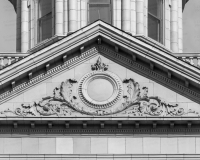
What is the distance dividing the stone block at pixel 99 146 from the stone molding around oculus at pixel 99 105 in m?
1.16

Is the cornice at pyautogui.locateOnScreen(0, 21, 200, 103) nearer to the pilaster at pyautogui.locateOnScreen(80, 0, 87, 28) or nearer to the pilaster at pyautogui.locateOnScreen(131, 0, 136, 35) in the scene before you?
the pilaster at pyautogui.locateOnScreen(131, 0, 136, 35)

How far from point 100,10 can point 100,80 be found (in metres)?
12.6

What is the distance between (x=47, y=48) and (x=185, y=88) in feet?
20.1

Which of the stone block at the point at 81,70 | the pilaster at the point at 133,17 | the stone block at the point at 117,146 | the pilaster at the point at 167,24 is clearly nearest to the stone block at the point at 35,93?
the stone block at the point at 81,70

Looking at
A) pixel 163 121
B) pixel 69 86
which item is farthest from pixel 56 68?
pixel 163 121

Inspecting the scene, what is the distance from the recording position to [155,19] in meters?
78.9

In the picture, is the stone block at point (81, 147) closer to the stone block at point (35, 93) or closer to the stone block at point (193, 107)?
the stone block at point (35, 93)

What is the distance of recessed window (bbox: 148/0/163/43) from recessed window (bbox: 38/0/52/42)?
5120 millimetres

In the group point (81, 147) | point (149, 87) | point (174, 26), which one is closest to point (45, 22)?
point (174, 26)

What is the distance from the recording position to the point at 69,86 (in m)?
65.2

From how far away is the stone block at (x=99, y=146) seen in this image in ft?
213

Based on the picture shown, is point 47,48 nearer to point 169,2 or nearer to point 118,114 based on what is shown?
point 118,114

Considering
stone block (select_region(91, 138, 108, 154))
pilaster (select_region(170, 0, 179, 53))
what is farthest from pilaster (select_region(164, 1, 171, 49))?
stone block (select_region(91, 138, 108, 154))

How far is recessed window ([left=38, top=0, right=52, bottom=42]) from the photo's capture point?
257 feet
